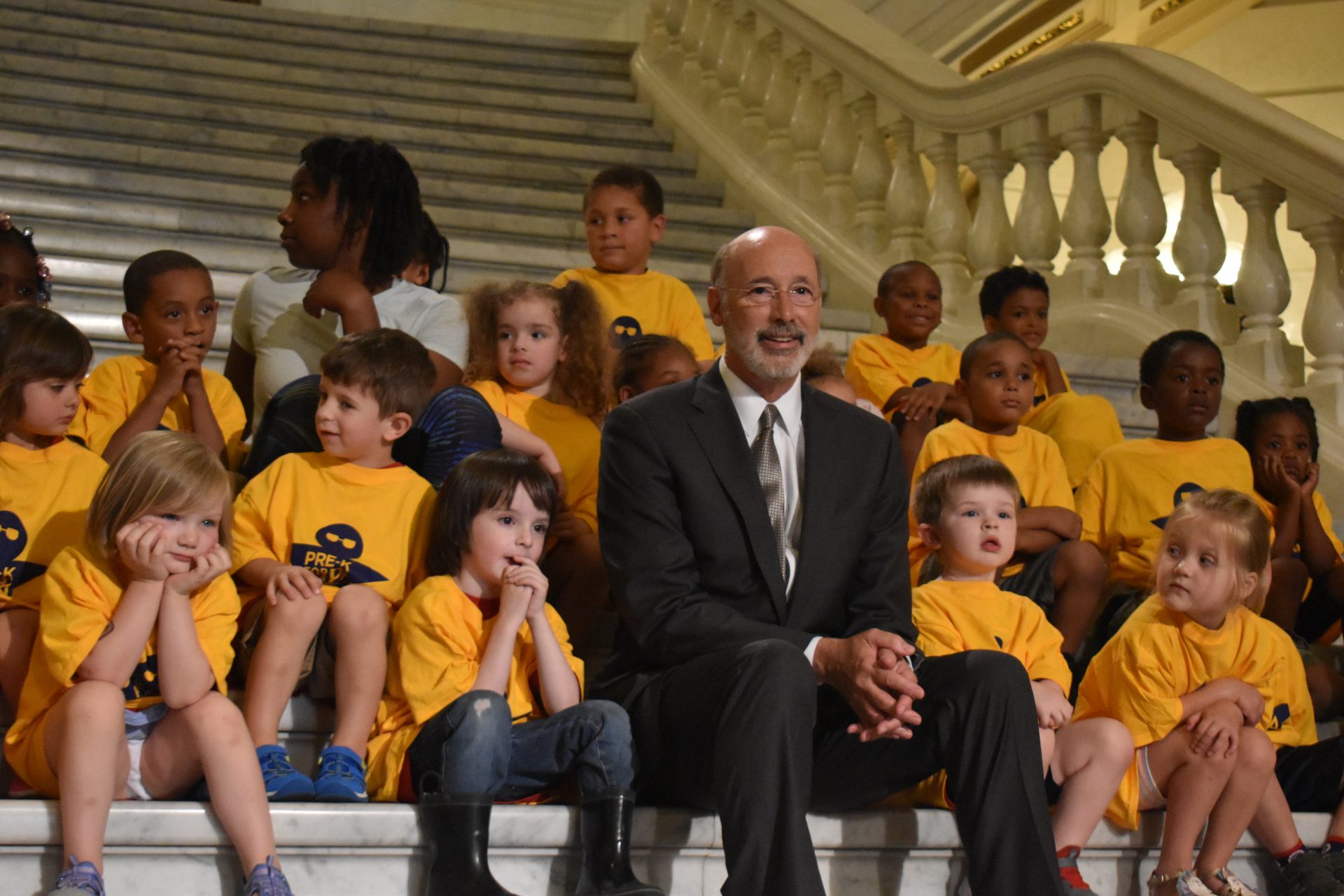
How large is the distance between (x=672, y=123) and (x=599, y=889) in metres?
5.01

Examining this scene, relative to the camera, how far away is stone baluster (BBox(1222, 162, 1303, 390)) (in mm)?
4410

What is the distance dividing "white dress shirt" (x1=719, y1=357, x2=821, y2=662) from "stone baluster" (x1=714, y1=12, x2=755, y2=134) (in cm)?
400

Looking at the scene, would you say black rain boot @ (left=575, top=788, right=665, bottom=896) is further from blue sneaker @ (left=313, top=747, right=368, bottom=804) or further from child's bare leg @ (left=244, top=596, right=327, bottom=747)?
child's bare leg @ (left=244, top=596, right=327, bottom=747)

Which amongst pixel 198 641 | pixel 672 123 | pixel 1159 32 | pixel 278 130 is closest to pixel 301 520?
pixel 198 641

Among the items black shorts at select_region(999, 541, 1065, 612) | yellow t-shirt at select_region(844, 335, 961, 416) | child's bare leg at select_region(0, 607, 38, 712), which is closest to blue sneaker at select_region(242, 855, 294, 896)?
child's bare leg at select_region(0, 607, 38, 712)

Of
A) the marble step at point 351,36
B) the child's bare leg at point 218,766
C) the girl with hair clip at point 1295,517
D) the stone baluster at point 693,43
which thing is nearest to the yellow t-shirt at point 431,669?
the child's bare leg at point 218,766

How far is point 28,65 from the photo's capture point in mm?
5980

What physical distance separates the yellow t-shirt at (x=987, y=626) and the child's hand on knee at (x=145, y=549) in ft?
4.18

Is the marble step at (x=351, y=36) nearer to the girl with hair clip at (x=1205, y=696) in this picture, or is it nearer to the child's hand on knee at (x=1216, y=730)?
the girl with hair clip at (x=1205, y=696)

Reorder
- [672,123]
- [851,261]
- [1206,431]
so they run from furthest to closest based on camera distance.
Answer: [672,123]
[851,261]
[1206,431]

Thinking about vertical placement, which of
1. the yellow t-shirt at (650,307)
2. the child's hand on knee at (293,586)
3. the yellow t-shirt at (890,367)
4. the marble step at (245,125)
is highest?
the marble step at (245,125)

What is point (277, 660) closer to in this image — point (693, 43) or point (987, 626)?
point (987, 626)

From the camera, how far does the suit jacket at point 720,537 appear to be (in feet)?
7.95

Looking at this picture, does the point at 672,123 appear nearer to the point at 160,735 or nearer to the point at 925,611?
the point at 925,611
